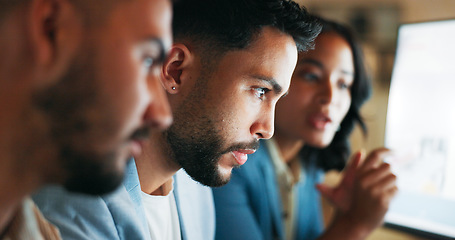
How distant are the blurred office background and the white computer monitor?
31 cm

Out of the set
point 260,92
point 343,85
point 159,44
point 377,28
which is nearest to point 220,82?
point 260,92

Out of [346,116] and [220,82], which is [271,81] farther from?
[346,116]

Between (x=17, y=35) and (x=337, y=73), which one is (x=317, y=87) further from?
(x=17, y=35)

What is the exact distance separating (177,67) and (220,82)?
69 millimetres

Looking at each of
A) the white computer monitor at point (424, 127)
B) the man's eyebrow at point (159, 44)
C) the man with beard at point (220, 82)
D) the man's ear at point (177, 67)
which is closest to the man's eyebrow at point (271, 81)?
the man with beard at point (220, 82)

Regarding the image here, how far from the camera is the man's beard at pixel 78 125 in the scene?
315 millimetres

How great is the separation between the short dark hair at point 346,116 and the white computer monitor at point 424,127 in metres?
0.09

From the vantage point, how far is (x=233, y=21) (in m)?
0.59

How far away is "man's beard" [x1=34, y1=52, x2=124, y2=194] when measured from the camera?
12.4 inches

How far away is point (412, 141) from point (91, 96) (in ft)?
3.12

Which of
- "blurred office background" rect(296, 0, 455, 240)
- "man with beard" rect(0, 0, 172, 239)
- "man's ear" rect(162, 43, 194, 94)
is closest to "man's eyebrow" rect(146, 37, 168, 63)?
"man with beard" rect(0, 0, 172, 239)

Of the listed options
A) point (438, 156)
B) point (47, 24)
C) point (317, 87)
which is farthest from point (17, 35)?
point (438, 156)

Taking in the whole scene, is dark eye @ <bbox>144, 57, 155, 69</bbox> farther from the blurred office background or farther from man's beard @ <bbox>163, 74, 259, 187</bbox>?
the blurred office background

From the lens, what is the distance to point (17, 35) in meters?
0.32
